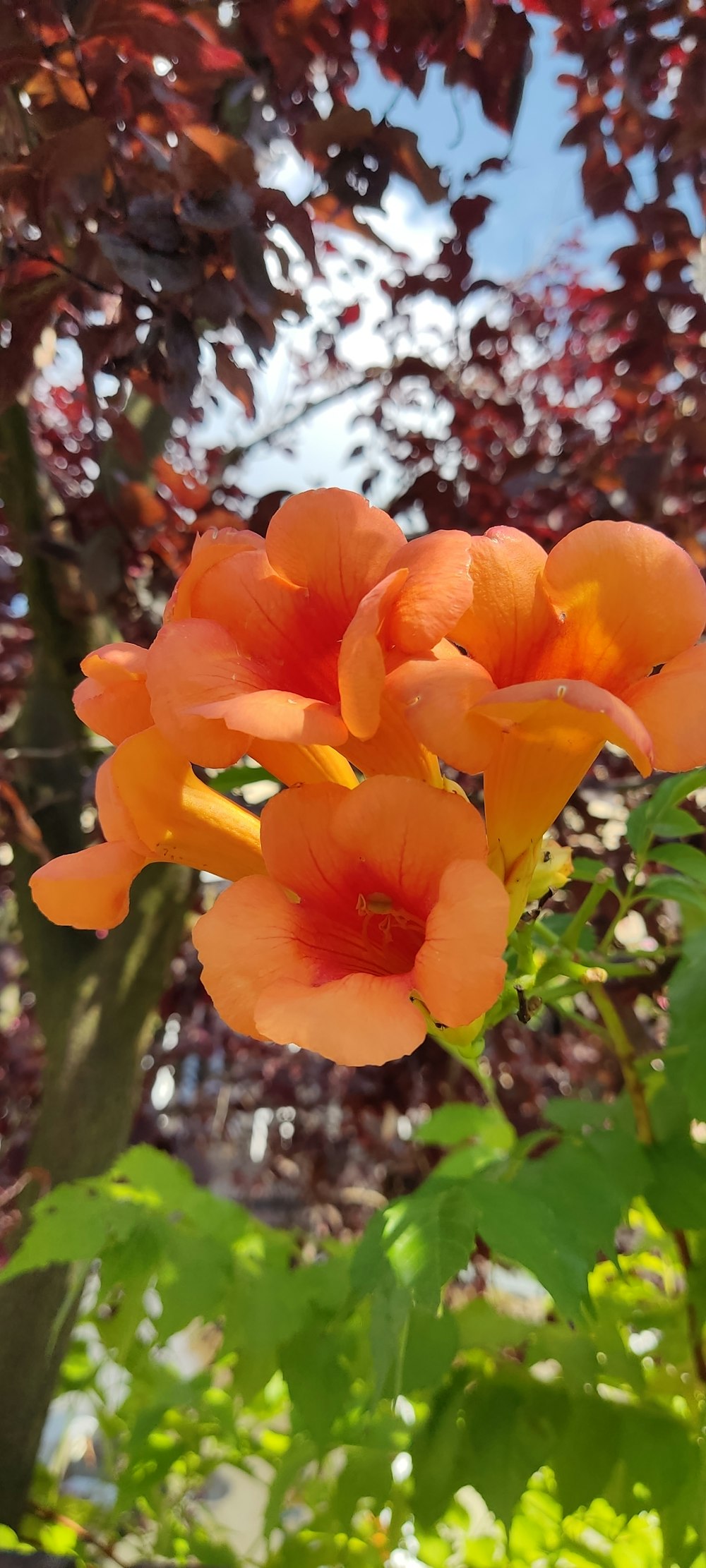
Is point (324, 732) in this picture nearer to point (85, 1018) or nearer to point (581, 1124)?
point (581, 1124)

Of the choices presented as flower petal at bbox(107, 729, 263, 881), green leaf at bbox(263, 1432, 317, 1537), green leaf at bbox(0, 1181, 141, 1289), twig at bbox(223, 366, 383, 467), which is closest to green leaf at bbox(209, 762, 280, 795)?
flower petal at bbox(107, 729, 263, 881)

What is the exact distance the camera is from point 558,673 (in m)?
0.74

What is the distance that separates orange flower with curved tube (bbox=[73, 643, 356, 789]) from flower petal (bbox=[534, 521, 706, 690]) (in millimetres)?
253

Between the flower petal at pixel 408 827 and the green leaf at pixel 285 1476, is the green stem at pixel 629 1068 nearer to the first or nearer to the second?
the flower petal at pixel 408 827

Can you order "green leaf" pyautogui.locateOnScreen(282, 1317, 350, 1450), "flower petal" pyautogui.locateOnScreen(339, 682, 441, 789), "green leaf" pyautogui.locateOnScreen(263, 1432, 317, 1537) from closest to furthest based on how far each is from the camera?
"flower petal" pyautogui.locateOnScreen(339, 682, 441, 789) → "green leaf" pyautogui.locateOnScreen(282, 1317, 350, 1450) → "green leaf" pyautogui.locateOnScreen(263, 1432, 317, 1537)

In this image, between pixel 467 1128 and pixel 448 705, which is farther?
pixel 467 1128

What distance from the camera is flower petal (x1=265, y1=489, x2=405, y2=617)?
72cm

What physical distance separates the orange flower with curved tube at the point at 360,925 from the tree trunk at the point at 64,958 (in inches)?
62.4

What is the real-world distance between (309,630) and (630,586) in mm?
279

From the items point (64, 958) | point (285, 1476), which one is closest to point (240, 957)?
point (285, 1476)

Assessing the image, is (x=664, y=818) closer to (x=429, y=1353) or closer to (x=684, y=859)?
(x=684, y=859)

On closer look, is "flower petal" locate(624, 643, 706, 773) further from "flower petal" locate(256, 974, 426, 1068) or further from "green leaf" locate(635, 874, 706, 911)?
"green leaf" locate(635, 874, 706, 911)

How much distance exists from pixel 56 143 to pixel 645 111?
1450 mm

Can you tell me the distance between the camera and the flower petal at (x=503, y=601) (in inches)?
27.9
